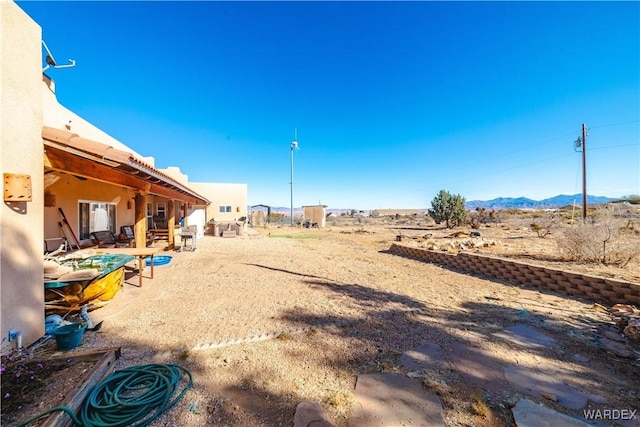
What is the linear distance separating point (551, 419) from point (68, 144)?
5.94m

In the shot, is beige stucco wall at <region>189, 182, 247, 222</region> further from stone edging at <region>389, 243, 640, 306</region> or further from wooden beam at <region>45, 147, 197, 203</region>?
stone edging at <region>389, 243, 640, 306</region>

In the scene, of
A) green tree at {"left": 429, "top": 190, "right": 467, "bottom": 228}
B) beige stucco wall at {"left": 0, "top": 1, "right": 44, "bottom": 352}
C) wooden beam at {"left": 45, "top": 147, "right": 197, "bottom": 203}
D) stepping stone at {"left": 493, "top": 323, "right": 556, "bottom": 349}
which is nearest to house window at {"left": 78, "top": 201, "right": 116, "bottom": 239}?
wooden beam at {"left": 45, "top": 147, "right": 197, "bottom": 203}

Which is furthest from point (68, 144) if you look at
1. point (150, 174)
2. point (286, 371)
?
point (286, 371)

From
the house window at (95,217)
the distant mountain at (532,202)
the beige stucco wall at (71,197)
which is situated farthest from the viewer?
the distant mountain at (532,202)

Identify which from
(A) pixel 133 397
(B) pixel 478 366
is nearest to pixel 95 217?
(A) pixel 133 397

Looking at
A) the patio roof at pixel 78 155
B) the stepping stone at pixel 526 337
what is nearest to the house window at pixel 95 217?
the patio roof at pixel 78 155

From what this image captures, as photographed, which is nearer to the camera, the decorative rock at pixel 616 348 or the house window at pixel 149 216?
the decorative rock at pixel 616 348

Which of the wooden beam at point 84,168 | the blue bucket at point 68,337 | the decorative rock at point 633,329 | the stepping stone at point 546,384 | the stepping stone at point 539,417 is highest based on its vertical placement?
the wooden beam at point 84,168

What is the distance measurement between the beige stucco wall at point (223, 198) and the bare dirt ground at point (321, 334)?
16820 millimetres

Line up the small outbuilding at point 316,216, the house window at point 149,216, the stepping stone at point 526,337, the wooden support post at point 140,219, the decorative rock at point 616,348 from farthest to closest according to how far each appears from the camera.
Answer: the small outbuilding at point 316,216
the house window at point 149,216
the wooden support post at point 140,219
the stepping stone at point 526,337
the decorative rock at point 616,348

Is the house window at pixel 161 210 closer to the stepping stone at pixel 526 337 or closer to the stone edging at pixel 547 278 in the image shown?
the stone edging at pixel 547 278

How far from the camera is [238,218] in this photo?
23266mm

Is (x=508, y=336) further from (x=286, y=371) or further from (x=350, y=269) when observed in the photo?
(x=350, y=269)

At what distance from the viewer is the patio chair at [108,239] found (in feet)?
26.7
